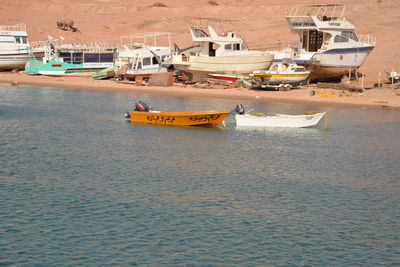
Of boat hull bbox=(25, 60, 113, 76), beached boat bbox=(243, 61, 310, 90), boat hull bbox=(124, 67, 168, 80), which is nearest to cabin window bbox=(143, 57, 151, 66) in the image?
boat hull bbox=(124, 67, 168, 80)

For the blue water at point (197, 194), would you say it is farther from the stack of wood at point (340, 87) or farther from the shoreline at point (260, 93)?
the stack of wood at point (340, 87)

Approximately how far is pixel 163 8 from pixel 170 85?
40321 mm

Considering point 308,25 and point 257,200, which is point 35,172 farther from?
point 308,25

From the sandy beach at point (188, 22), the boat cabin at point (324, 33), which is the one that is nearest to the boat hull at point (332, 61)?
the boat cabin at point (324, 33)

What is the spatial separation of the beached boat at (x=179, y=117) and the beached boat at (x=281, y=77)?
11.5 metres

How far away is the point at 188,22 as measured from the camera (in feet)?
228

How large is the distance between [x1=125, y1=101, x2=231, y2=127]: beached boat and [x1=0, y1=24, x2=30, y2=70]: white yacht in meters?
25.0

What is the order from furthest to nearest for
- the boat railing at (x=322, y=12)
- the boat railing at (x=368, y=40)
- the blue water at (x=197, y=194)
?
the boat railing at (x=368, y=40), the boat railing at (x=322, y=12), the blue water at (x=197, y=194)

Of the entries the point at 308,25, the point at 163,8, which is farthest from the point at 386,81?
the point at 163,8

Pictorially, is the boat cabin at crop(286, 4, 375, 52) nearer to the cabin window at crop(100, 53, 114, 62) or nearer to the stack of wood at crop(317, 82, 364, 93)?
the stack of wood at crop(317, 82, 364, 93)

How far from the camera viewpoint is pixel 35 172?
→ 64.1 feet

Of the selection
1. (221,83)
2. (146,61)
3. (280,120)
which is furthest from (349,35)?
(280,120)

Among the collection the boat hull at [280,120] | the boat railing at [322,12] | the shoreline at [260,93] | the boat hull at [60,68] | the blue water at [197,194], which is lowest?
the blue water at [197,194]

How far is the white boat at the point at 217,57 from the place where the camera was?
137 feet
